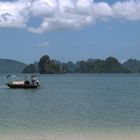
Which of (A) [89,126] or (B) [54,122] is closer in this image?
(A) [89,126]

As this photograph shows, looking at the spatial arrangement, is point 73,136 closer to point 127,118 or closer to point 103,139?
point 103,139

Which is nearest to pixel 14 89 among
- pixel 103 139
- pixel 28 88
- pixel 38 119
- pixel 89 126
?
pixel 28 88

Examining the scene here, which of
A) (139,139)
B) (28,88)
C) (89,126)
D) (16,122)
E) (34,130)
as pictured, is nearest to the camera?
(139,139)

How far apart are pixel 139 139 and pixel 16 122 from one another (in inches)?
439

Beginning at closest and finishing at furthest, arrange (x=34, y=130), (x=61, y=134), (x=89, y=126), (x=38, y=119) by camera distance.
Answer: (x=61, y=134) → (x=34, y=130) → (x=89, y=126) → (x=38, y=119)

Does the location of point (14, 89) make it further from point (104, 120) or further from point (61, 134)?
point (61, 134)

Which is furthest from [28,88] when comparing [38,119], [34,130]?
[34,130]

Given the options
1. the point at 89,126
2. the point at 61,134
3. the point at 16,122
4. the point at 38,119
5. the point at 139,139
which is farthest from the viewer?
the point at 38,119

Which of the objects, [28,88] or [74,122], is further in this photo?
[28,88]

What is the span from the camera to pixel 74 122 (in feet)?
108

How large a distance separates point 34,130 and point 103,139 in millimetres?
5441

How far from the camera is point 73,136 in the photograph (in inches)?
1021

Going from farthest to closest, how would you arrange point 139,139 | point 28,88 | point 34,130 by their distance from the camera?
point 28,88 → point 34,130 → point 139,139

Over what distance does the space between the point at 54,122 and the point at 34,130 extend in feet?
15.2
